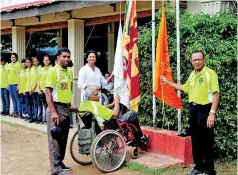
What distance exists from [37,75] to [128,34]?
12.4 feet

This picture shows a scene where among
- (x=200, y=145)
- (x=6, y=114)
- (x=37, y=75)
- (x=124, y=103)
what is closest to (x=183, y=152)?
(x=200, y=145)

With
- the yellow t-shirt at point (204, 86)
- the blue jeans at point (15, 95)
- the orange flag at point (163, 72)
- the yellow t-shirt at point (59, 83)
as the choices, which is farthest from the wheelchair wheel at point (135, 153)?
the blue jeans at point (15, 95)

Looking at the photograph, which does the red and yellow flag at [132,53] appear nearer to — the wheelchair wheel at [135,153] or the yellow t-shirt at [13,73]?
the wheelchair wheel at [135,153]

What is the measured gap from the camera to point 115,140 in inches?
235

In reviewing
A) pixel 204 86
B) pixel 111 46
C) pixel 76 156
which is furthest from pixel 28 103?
pixel 204 86

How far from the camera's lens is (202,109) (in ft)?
16.9

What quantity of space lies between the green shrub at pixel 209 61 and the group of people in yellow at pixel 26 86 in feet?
9.87

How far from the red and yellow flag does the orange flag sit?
520 millimetres

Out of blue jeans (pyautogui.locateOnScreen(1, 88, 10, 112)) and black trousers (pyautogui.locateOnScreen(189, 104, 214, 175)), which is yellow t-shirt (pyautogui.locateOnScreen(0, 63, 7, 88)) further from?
black trousers (pyautogui.locateOnScreen(189, 104, 214, 175))

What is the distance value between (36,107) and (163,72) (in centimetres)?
485

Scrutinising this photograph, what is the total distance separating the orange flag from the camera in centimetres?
623

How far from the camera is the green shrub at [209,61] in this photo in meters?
6.25

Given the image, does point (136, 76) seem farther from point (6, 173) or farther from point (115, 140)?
point (6, 173)

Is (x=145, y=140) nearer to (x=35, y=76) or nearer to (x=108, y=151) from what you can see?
(x=108, y=151)
